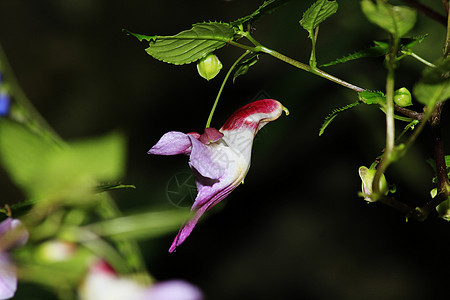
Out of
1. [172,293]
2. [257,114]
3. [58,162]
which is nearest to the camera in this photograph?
[58,162]

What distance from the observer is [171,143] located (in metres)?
0.38

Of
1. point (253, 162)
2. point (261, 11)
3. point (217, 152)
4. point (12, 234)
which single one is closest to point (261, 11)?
point (261, 11)

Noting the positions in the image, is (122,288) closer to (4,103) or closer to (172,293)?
(172,293)

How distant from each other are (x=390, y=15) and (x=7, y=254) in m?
0.23

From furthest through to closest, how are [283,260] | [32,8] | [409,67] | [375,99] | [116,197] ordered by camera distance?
1. [32,8]
2. [283,260]
3. [116,197]
4. [409,67]
5. [375,99]

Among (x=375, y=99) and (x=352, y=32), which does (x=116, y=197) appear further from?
(x=375, y=99)

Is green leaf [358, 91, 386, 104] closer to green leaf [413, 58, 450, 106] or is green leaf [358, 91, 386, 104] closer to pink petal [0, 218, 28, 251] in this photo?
green leaf [413, 58, 450, 106]

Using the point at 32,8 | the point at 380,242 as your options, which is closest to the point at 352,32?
the point at 380,242

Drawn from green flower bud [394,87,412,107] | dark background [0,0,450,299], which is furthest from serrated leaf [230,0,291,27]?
dark background [0,0,450,299]

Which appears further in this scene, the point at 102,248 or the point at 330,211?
the point at 330,211

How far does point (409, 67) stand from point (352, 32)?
0.47ft

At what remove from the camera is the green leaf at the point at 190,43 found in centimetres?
36

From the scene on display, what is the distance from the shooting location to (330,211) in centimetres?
151

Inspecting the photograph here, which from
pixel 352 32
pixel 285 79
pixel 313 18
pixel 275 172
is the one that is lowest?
pixel 275 172
